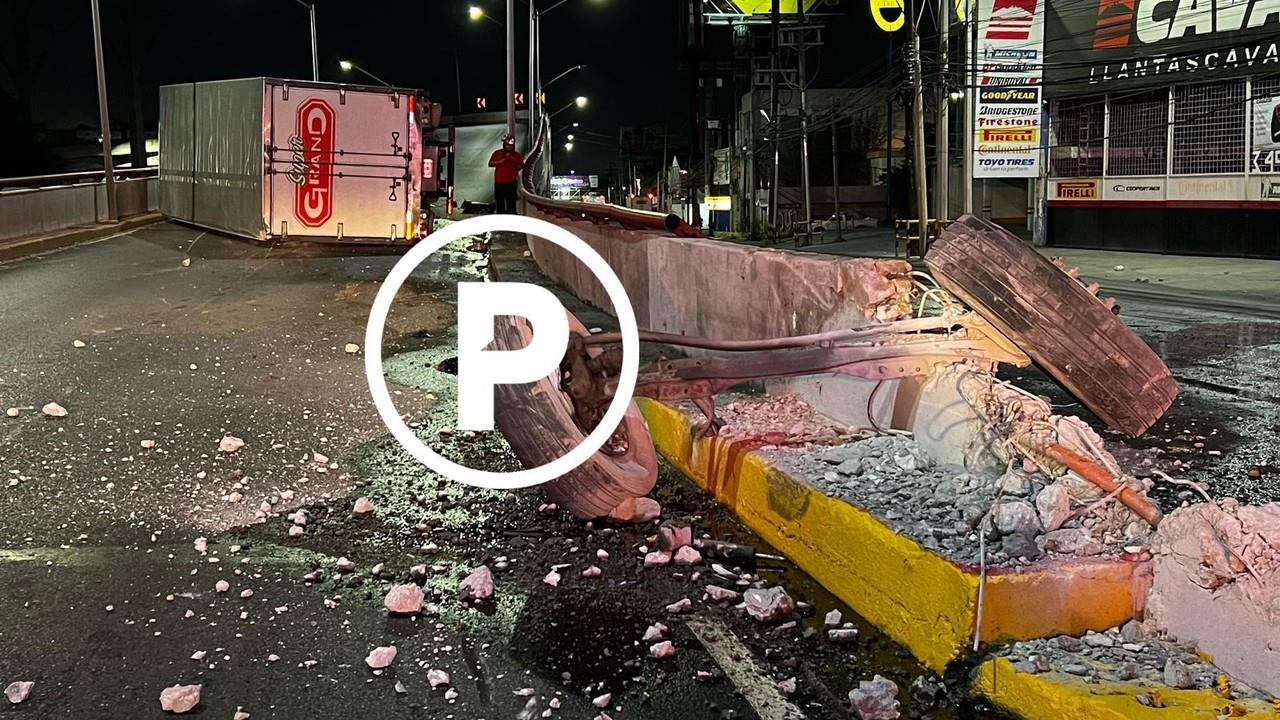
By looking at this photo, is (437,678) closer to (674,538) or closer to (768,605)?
(768,605)

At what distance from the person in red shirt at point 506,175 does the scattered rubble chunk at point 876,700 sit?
1929cm

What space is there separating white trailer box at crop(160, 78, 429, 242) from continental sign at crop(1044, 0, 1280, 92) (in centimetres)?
1465

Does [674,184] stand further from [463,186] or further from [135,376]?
[135,376]

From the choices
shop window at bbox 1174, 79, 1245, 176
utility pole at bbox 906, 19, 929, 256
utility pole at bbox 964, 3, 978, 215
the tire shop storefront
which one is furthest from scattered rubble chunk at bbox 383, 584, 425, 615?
shop window at bbox 1174, 79, 1245, 176

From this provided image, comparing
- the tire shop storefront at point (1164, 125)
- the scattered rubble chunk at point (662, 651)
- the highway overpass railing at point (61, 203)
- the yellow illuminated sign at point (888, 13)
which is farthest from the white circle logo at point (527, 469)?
the yellow illuminated sign at point (888, 13)

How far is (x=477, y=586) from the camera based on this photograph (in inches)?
192

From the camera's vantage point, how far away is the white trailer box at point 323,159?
66.7 feet

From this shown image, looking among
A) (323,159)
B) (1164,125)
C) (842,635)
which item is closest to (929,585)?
(842,635)

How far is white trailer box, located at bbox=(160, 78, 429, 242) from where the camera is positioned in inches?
800

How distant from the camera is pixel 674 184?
317 feet

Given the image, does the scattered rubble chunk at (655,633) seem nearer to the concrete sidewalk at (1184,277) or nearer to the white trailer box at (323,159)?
the concrete sidewalk at (1184,277)

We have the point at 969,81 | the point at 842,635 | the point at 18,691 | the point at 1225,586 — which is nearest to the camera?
the point at 1225,586

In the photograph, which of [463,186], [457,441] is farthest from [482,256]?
[463,186]

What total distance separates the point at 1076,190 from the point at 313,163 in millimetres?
18012
